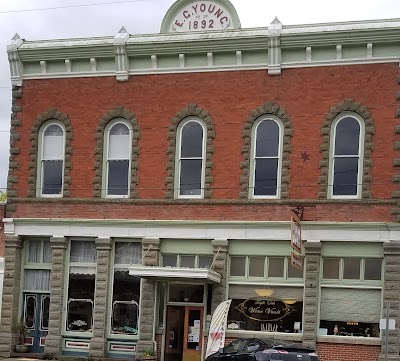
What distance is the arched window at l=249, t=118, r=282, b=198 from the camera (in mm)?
25297

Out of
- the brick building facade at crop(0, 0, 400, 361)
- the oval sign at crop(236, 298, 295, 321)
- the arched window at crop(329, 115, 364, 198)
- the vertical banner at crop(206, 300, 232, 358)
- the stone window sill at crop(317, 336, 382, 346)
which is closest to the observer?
the stone window sill at crop(317, 336, 382, 346)

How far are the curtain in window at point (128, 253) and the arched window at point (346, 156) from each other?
6687mm

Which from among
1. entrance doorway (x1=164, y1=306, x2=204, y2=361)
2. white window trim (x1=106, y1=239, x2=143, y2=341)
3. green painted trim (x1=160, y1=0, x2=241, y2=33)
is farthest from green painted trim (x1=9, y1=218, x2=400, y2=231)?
green painted trim (x1=160, y1=0, x2=241, y2=33)

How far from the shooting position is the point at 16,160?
2781cm

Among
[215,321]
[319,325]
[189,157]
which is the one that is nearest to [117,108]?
[189,157]

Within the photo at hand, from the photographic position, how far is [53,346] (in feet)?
86.8

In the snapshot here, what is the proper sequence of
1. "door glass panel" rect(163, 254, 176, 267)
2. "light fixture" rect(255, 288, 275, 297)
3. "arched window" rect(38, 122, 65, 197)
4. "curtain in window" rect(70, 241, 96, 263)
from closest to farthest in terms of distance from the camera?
"light fixture" rect(255, 288, 275, 297), "door glass panel" rect(163, 254, 176, 267), "curtain in window" rect(70, 241, 96, 263), "arched window" rect(38, 122, 65, 197)

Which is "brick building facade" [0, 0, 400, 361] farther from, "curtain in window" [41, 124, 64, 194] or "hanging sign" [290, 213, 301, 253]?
"hanging sign" [290, 213, 301, 253]

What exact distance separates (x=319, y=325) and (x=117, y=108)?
9733mm

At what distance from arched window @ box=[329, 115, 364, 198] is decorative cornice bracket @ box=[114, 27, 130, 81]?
7243 mm

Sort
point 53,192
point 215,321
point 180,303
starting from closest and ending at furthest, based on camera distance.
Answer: point 215,321 → point 180,303 → point 53,192

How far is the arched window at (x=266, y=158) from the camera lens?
83.0 feet

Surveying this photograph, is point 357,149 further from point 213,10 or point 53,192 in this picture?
point 53,192

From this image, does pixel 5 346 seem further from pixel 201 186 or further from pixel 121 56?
pixel 121 56
